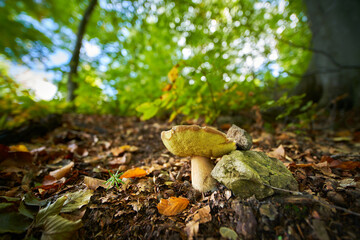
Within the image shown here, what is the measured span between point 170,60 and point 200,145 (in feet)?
9.69

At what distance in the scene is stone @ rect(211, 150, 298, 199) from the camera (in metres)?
1.12

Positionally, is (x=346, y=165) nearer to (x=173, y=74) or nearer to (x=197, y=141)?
(x=197, y=141)

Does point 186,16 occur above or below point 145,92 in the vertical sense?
above

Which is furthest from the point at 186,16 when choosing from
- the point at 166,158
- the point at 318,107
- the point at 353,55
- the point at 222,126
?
the point at 353,55

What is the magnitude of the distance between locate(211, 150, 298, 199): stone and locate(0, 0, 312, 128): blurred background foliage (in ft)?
4.16

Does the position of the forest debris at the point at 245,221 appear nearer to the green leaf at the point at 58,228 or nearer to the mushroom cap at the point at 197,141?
the mushroom cap at the point at 197,141

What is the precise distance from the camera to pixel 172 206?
122cm

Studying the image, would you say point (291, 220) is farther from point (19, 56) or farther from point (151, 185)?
point (19, 56)

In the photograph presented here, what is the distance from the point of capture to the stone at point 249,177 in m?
1.12

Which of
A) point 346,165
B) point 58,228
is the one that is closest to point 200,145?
point 58,228

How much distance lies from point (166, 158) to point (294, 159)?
1.64 m

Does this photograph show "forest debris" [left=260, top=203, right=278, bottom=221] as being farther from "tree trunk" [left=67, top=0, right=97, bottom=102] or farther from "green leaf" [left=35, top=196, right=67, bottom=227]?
"tree trunk" [left=67, top=0, right=97, bottom=102]

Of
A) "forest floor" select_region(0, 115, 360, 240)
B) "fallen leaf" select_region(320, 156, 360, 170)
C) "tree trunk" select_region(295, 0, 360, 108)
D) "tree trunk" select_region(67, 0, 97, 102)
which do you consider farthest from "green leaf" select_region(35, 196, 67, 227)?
"tree trunk" select_region(67, 0, 97, 102)

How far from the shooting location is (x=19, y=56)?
4492 millimetres
